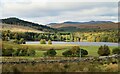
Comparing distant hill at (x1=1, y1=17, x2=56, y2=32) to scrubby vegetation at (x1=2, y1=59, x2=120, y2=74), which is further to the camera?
distant hill at (x1=1, y1=17, x2=56, y2=32)

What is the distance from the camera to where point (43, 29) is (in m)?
68.7

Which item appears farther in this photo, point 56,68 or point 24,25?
point 24,25

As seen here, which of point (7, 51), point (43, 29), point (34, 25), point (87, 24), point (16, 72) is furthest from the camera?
point (87, 24)

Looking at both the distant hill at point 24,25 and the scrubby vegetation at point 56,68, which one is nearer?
the scrubby vegetation at point 56,68

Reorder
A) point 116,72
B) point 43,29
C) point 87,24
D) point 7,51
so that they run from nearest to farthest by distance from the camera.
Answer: point 116,72
point 7,51
point 43,29
point 87,24

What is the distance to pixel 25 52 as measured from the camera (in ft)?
92.4

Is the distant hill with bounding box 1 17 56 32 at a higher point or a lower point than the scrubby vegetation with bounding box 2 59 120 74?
higher

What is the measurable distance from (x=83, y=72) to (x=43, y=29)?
56.2 meters

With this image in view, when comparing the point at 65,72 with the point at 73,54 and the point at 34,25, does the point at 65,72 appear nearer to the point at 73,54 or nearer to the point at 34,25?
the point at 73,54

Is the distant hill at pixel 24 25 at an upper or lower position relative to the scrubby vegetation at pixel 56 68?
upper

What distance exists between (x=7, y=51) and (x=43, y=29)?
1625 inches

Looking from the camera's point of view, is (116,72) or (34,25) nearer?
(116,72)

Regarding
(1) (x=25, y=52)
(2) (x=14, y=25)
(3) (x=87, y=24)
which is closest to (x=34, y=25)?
(2) (x=14, y=25)

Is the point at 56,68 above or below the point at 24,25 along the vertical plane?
below
